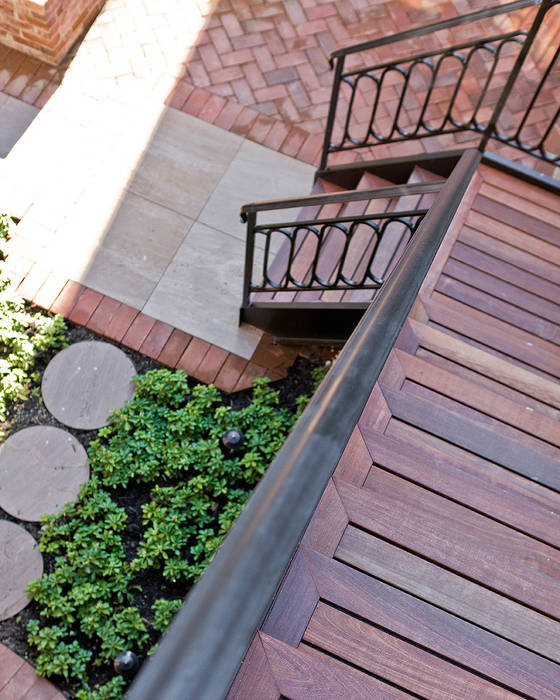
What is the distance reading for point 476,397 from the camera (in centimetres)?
203

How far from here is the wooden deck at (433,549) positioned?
1384 mm

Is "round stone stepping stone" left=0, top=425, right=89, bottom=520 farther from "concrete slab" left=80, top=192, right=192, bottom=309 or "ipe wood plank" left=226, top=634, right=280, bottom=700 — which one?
"ipe wood plank" left=226, top=634, right=280, bottom=700

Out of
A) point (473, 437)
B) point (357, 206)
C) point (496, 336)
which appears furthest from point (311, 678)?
point (357, 206)

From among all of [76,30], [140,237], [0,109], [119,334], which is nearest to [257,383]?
[119,334]

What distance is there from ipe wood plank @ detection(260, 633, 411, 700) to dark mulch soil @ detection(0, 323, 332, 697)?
1767 millimetres

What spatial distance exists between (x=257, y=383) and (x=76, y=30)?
8.91ft

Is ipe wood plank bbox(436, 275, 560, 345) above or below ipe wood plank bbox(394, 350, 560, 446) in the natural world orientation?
above

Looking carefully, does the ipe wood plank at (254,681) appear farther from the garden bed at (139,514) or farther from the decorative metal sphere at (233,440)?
the decorative metal sphere at (233,440)

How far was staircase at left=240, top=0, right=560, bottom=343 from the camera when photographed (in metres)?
2.71

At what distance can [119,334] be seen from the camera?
3521mm

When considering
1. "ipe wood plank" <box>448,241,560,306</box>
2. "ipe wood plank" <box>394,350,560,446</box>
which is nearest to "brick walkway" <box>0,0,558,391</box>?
"ipe wood plank" <box>448,241,560,306</box>

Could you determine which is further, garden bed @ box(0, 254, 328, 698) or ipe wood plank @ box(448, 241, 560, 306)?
garden bed @ box(0, 254, 328, 698)

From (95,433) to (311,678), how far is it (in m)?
2.24

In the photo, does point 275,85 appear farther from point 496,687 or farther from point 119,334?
point 496,687
